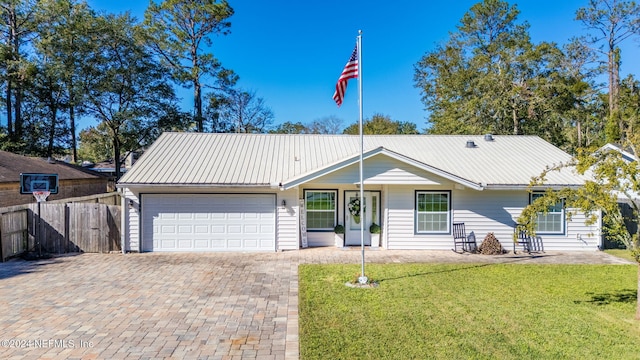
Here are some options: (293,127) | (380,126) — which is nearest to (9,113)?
(293,127)

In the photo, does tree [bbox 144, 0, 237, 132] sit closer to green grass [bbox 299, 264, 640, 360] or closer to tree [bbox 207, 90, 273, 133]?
tree [bbox 207, 90, 273, 133]

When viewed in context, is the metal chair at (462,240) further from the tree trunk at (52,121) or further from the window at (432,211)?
the tree trunk at (52,121)

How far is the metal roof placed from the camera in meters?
11.9

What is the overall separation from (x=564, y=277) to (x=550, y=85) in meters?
17.1

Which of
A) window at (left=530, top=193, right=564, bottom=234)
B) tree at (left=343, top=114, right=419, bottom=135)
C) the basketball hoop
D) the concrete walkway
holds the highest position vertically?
tree at (left=343, top=114, right=419, bottom=135)

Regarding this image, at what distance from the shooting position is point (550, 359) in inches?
197

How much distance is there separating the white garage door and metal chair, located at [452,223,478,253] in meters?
6.47

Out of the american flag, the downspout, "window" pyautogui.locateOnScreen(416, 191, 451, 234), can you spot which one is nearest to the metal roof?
the downspout

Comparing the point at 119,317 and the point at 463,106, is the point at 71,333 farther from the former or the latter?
the point at 463,106

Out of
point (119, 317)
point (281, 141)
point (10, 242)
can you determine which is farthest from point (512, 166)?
point (10, 242)

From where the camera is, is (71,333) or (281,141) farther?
(281,141)

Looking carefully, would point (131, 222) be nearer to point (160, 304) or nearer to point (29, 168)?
point (160, 304)

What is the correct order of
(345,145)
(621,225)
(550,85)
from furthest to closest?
(550,85) → (345,145) → (621,225)

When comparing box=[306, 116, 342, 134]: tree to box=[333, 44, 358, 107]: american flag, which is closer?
box=[333, 44, 358, 107]: american flag
